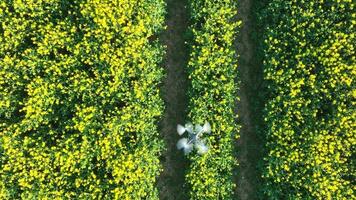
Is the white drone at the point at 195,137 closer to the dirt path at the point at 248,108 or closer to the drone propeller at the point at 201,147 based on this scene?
the drone propeller at the point at 201,147

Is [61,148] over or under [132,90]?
under

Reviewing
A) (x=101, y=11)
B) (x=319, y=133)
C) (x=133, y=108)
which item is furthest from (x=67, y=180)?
(x=319, y=133)

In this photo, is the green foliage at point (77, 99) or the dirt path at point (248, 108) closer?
the green foliage at point (77, 99)

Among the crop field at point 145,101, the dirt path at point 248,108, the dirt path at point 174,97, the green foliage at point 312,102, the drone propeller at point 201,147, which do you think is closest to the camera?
the green foliage at point 312,102

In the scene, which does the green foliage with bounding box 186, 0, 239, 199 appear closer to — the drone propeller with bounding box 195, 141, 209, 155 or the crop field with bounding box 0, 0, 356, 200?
the crop field with bounding box 0, 0, 356, 200

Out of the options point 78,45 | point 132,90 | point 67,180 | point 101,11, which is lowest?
point 67,180

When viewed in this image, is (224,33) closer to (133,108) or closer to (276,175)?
(133,108)

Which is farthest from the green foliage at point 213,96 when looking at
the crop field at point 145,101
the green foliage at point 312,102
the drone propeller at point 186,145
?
the green foliage at point 312,102
